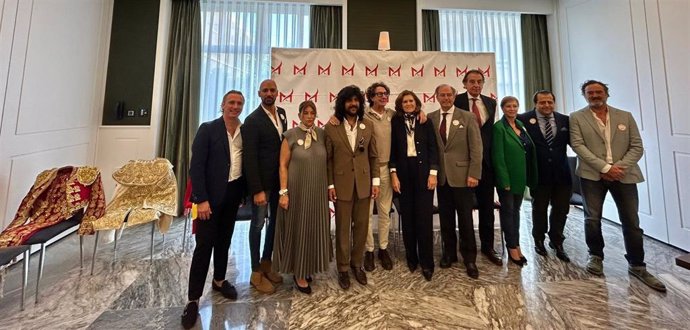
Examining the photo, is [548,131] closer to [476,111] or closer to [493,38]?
[476,111]

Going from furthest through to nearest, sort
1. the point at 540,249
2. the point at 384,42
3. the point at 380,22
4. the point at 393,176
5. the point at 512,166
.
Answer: the point at 380,22 → the point at 384,42 → the point at 540,249 → the point at 512,166 → the point at 393,176

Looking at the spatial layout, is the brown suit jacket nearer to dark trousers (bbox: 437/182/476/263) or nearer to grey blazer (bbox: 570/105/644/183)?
dark trousers (bbox: 437/182/476/263)

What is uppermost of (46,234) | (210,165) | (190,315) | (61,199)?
(210,165)

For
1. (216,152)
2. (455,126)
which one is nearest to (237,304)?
(216,152)

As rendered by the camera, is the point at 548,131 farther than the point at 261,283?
Yes

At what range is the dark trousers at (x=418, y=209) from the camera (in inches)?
78.8

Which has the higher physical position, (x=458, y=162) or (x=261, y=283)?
(x=458, y=162)

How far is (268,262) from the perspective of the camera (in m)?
2.01

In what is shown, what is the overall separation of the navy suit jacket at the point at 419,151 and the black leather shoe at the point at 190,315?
160 cm

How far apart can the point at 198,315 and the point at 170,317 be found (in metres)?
0.17

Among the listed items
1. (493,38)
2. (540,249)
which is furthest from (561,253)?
(493,38)

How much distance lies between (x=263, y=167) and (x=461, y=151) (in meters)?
1.48

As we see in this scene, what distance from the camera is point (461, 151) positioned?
204 centimetres

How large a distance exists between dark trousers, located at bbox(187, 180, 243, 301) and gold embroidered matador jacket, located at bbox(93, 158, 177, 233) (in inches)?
39.7
